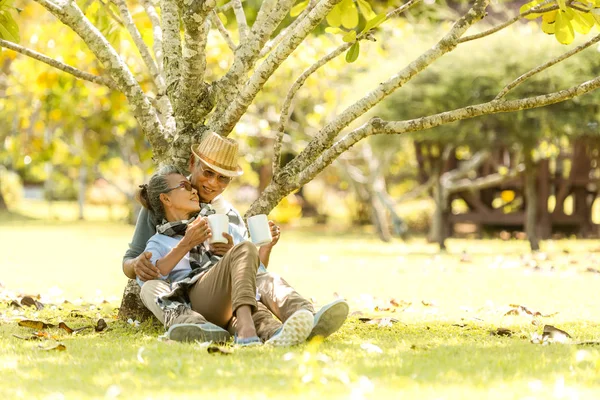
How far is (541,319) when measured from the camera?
5684mm

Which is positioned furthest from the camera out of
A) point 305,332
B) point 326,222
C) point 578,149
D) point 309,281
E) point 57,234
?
point 326,222

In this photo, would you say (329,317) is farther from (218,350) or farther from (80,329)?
(80,329)

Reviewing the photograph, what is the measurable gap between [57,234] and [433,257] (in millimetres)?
8341

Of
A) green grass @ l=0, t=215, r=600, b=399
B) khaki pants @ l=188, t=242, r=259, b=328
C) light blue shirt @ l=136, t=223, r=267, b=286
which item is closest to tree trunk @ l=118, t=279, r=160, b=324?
green grass @ l=0, t=215, r=600, b=399

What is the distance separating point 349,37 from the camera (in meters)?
5.11

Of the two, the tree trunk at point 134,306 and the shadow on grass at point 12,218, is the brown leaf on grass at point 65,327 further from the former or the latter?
the shadow on grass at point 12,218

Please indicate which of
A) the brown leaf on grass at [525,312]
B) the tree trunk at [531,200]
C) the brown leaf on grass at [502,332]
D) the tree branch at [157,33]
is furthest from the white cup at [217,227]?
the tree trunk at [531,200]

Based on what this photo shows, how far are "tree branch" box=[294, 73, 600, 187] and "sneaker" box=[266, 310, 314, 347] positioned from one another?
1.20 metres

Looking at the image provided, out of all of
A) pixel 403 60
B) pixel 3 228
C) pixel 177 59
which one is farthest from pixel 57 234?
pixel 177 59

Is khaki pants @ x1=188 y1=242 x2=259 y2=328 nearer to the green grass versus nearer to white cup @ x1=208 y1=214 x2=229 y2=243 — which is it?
white cup @ x1=208 y1=214 x2=229 y2=243

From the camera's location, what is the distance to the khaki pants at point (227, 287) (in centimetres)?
423

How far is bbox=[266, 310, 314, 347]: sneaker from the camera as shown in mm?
4090

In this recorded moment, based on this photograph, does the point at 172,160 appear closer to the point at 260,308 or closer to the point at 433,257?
the point at 260,308

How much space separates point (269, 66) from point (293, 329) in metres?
1.70
